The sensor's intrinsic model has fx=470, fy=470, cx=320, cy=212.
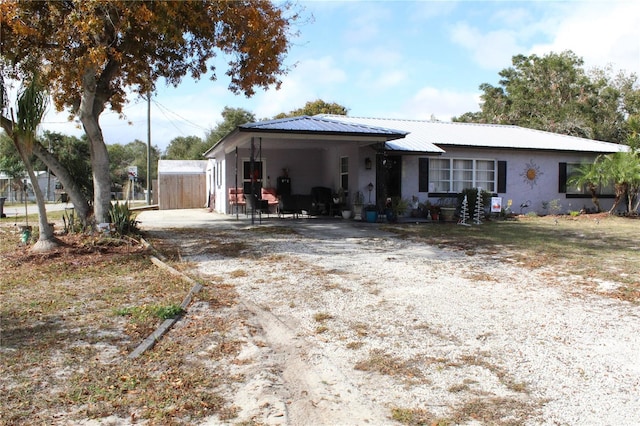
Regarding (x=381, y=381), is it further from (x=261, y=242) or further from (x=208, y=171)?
(x=208, y=171)

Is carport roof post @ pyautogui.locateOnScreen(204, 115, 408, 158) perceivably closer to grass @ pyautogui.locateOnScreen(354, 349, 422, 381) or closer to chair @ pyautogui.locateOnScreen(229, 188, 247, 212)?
chair @ pyautogui.locateOnScreen(229, 188, 247, 212)

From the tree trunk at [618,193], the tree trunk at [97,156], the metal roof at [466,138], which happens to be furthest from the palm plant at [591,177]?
Result: the tree trunk at [97,156]

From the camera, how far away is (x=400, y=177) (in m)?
15.8

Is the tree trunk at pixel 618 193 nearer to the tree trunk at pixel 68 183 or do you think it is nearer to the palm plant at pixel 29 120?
the tree trunk at pixel 68 183

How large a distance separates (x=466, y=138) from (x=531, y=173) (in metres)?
2.81

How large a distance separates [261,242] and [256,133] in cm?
329

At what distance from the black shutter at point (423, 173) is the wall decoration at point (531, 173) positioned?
424 cm

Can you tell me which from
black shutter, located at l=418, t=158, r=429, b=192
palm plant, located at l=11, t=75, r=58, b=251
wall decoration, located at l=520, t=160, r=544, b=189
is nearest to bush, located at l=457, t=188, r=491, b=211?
black shutter, located at l=418, t=158, r=429, b=192

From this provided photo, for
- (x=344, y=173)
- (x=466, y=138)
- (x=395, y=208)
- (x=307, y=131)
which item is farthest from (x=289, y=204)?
(x=466, y=138)

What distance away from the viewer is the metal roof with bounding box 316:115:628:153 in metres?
16.2

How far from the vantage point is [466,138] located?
17.6 meters

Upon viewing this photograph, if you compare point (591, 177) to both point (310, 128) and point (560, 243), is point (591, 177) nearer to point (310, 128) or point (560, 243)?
point (560, 243)

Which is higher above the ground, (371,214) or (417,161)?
(417,161)

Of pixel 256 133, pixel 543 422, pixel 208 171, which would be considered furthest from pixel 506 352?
pixel 208 171
